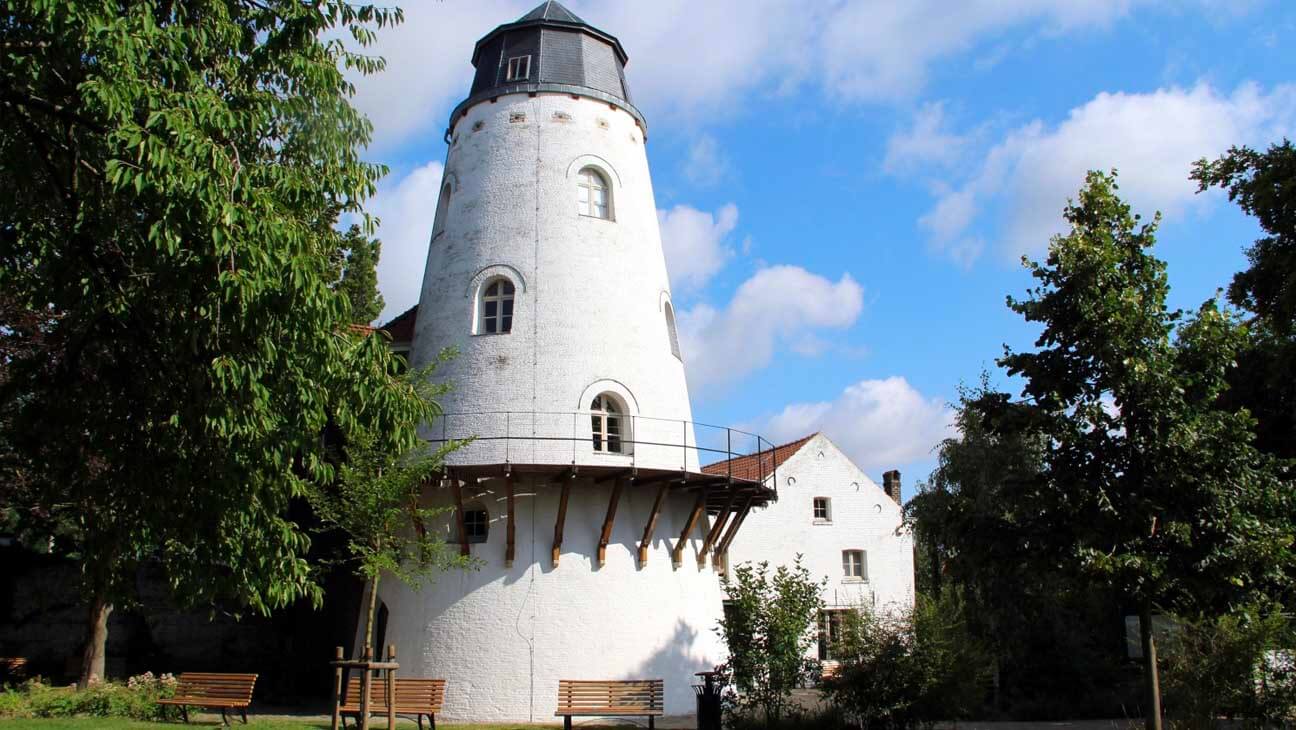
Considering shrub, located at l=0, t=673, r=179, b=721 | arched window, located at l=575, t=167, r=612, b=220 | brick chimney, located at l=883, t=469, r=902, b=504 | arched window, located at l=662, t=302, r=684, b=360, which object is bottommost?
shrub, located at l=0, t=673, r=179, b=721

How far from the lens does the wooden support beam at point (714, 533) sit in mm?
20969

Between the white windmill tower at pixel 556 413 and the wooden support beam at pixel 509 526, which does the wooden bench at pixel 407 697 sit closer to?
the white windmill tower at pixel 556 413

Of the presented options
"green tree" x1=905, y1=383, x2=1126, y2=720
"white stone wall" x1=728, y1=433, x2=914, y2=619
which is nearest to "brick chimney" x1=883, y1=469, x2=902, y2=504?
"white stone wall" x1=728, y1=433, x2=914, y2=619

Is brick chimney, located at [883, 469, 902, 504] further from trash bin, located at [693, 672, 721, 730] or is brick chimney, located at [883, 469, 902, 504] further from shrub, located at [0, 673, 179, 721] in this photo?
shrub, located at [0, 673, 179, 721]

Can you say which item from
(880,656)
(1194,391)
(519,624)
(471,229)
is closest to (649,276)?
(471,229)

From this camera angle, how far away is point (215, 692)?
17.4 metres

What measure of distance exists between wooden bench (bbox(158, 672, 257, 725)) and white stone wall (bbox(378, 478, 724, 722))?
283cm

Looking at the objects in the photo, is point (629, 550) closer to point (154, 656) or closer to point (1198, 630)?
point (1198, 630)

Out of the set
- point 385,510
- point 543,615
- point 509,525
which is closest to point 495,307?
point 509,525

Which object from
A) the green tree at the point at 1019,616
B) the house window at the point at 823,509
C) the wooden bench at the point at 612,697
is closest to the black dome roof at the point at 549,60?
the green tree at the point at 1019,616

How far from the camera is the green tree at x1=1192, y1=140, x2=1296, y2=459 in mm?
16156

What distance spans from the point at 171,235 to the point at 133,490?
112 inches

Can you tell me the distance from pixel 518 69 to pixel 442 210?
351cm

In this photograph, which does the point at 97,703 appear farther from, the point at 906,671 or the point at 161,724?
the point at 906,671
